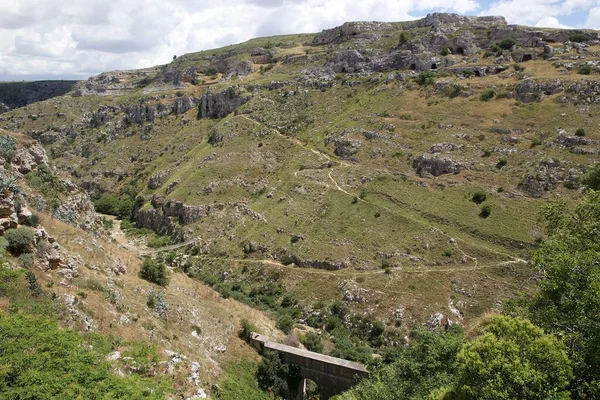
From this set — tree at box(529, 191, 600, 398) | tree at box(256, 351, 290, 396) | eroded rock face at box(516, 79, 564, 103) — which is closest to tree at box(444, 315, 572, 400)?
tree at box(529, 191, 600, 398)

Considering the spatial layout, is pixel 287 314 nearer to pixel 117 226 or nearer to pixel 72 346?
pixel 72 346

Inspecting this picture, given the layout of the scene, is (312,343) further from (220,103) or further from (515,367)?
(220,103)

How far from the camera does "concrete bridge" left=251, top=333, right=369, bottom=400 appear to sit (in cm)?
3438

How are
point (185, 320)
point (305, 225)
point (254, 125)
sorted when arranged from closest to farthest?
point (185, 320) < point (305, 225) < point (254, 125)

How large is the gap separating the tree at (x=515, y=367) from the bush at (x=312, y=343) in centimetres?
2491

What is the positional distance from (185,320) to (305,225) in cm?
3408

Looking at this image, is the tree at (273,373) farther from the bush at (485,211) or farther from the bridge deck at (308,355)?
the bush at (485,211)

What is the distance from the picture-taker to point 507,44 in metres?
95.6

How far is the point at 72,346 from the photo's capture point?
15281 mm

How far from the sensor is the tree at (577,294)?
14414 millimetres

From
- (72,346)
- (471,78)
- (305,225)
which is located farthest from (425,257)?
(471,78)

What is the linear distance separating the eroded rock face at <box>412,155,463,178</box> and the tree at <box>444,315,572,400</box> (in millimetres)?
51019

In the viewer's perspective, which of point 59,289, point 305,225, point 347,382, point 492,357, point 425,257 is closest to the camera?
point 492,357

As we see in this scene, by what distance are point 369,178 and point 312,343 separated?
3443 cm
